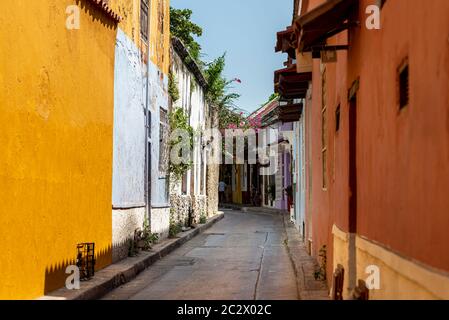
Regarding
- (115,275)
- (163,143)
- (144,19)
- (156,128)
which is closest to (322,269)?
(115,275)

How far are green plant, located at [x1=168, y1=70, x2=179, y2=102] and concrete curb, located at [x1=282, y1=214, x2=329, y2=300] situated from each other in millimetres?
4891

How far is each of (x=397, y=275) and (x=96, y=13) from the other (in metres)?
7.87

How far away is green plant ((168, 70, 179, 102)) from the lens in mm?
19422

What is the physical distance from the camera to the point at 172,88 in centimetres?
1947

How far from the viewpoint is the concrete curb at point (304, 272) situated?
9.93 meters

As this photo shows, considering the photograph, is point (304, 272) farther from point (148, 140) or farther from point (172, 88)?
point (172, 88)

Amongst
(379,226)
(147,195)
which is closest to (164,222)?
(147,195)

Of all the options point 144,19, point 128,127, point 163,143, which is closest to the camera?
point 128,127

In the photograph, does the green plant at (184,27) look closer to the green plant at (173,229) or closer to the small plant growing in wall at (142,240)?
the green plant at (173,229)

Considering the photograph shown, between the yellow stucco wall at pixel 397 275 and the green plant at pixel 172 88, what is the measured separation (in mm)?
12181

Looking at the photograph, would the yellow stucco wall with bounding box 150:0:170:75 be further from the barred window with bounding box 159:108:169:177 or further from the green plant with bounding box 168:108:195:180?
the green plant with bounding box 168:108:195:180

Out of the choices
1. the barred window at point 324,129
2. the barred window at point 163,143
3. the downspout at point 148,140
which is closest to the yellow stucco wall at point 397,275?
the barred window at point 324,129

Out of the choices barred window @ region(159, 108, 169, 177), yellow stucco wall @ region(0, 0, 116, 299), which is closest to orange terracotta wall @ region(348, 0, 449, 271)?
yellow stucco wall @ region(0, 0, 116, 299)
